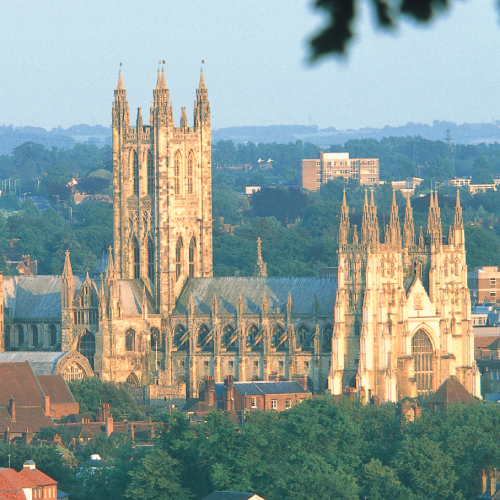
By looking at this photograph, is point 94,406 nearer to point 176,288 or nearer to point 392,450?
point 176,288

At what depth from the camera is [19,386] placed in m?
82.2

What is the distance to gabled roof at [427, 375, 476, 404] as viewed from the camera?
257 ft

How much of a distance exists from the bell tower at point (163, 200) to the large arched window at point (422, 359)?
14.7m

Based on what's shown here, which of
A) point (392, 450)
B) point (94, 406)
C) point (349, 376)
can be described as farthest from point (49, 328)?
point (392, 450)

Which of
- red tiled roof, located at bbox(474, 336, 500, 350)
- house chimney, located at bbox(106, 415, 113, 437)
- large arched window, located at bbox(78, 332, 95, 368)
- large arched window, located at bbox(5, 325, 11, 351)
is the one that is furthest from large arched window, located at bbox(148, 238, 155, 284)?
red tiled roof, located at bbox(474, 336, 500, 350)

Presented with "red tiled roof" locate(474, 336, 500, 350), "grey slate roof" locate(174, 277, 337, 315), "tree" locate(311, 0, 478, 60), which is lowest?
"red tiled roof" locate(474, 336, 500, 350)

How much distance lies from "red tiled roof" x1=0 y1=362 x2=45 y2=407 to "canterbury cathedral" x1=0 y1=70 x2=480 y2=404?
5.29m

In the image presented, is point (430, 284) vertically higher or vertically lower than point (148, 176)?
lower

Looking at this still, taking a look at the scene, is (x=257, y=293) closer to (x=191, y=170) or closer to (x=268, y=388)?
(x=191, y=170)

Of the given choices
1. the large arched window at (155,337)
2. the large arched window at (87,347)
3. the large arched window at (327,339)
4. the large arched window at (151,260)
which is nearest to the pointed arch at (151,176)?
the large arched window at (151,260)

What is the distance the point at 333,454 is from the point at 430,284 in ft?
112

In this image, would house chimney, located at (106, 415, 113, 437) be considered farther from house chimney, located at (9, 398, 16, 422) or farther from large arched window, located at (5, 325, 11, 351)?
large arched window, located at (5, 325, 11, 351)

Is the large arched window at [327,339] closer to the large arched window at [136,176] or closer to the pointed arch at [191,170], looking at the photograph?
the pointed arch at [191,170]

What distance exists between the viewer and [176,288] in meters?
95.0
